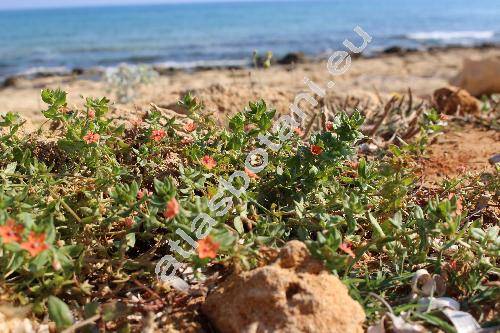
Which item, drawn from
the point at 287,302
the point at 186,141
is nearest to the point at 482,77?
the point at 186,141

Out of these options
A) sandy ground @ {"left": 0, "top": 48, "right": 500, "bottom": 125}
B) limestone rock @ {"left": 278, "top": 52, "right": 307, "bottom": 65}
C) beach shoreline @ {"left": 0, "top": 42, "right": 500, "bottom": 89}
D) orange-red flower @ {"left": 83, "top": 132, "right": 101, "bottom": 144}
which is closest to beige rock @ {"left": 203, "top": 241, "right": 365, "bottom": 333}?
orange-red flower @ {"left": 83, "top": 132, "right": 101, "bottom": 144}

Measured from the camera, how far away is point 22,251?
1.86m

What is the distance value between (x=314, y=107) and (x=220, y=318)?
322cm

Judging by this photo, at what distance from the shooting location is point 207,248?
1.89m

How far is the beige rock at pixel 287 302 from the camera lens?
71.3 inches

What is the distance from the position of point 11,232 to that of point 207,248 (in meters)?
0.65

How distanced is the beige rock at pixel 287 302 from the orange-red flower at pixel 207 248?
0.16 m

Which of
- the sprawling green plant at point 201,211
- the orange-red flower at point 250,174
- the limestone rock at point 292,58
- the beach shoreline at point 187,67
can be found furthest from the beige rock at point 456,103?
the limestone rock at point 292,58

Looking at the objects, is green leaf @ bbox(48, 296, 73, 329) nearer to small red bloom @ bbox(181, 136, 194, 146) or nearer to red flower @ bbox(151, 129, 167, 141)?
red flower @ bbox(151, 129, 167, 141)

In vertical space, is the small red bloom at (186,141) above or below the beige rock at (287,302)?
above

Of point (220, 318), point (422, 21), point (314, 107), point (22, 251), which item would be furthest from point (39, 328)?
point (422, 21)

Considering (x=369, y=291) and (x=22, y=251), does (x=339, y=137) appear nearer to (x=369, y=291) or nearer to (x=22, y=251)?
(x=369, y=291)

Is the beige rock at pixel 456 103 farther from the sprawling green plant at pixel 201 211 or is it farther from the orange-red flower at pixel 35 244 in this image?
the orange-red flower at pixel 35 244

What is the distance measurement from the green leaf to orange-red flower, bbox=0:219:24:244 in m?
0.23
